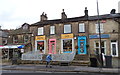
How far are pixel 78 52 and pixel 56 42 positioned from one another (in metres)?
4.04

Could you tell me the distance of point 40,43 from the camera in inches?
780

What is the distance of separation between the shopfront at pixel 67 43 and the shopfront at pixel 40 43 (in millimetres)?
3429

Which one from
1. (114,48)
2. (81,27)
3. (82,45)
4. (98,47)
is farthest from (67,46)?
(114,48)

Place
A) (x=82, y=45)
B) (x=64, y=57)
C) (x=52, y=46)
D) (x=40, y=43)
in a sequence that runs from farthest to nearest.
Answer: (x=40, y=43), (x=52, y=46), (x=82, y=45), (x=64, y=57)

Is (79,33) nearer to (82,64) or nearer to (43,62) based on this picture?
(82,64)

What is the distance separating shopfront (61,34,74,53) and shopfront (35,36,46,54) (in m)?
3.43

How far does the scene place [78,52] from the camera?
1720 centimetres

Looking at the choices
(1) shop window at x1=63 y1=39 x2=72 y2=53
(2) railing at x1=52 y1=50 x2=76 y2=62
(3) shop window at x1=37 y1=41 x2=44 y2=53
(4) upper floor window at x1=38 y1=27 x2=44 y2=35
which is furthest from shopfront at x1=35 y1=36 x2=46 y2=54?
(2) railing at x1=52 y1=50 x2=76 y2=62

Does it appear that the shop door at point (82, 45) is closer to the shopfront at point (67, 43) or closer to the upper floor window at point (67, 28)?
the shopfront at point (67, 43)

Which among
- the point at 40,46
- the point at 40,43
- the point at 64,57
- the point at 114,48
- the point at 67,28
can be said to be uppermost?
the point at 67,28

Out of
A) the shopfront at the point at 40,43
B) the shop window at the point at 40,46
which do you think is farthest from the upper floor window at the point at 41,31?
the shop window at the point at 40,46

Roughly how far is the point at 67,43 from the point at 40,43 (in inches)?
198

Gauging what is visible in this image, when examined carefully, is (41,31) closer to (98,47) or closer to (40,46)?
(40,46)

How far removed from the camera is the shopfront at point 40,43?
19.6 metres
